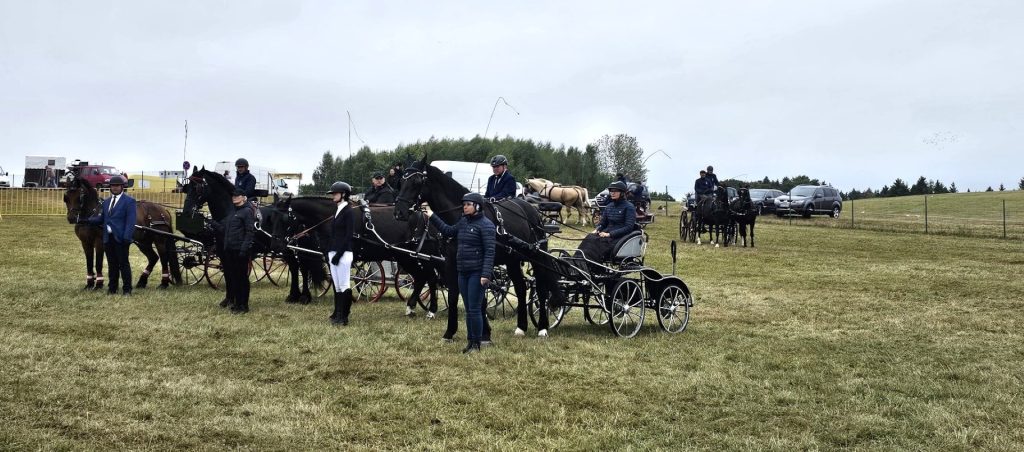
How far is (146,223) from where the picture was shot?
15.1m

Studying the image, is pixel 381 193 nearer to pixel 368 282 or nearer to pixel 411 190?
pixel 368 282

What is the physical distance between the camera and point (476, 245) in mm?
9086

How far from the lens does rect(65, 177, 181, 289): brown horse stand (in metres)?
14.2

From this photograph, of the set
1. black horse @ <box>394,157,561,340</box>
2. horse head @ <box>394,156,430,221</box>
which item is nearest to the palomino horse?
black horse @ <box>394,157,561,340</box>

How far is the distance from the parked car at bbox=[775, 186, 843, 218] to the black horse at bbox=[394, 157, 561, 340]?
97.9ft

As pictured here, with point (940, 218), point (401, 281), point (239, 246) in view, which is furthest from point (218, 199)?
point (940, 218)

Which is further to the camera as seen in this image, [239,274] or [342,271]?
[239,274]

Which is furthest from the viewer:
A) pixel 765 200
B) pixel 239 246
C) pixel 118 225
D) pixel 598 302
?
pixel 765 200

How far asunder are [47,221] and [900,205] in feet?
144

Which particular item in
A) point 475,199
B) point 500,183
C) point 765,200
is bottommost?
point 475,199

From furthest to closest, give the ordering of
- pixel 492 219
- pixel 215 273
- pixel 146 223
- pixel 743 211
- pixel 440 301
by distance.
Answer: pixel 743 211 → pixel 215 273 → pixel 146 223 → pixel 440 301 → pixel 492 219

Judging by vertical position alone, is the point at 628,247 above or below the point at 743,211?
below

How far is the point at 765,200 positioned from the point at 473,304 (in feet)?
109

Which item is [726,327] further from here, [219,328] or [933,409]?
[219,328]
